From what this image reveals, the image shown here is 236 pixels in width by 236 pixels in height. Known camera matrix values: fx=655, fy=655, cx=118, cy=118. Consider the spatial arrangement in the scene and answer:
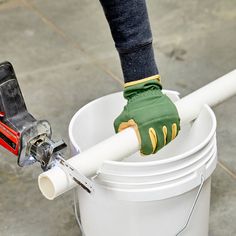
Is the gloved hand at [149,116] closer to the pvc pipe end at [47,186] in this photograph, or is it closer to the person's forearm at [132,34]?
the person's forearm at [132,34]

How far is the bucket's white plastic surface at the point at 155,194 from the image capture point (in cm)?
122

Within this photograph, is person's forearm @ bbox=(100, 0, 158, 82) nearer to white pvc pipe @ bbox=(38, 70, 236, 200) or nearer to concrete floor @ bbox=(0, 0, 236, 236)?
white pvc pipe @ bbox=(38, 70, 236, 200)

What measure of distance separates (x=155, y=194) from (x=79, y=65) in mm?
1088

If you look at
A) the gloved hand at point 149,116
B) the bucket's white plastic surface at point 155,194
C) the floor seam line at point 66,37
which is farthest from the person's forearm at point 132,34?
the floor seam line at point 66,37

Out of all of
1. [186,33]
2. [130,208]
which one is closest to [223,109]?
[186,33]

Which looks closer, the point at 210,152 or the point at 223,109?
the point at 210,152

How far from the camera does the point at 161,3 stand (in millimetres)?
2590

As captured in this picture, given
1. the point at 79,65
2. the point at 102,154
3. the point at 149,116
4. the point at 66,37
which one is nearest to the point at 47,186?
the point at 102,154

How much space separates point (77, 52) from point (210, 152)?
1.13 meters

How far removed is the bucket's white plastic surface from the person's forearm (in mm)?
174

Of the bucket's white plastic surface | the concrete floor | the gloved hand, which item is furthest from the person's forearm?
the concrete floor

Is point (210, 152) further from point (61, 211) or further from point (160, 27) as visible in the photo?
point (160, 27)

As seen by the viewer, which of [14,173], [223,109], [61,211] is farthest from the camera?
[223,109]

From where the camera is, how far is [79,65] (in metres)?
2.26
